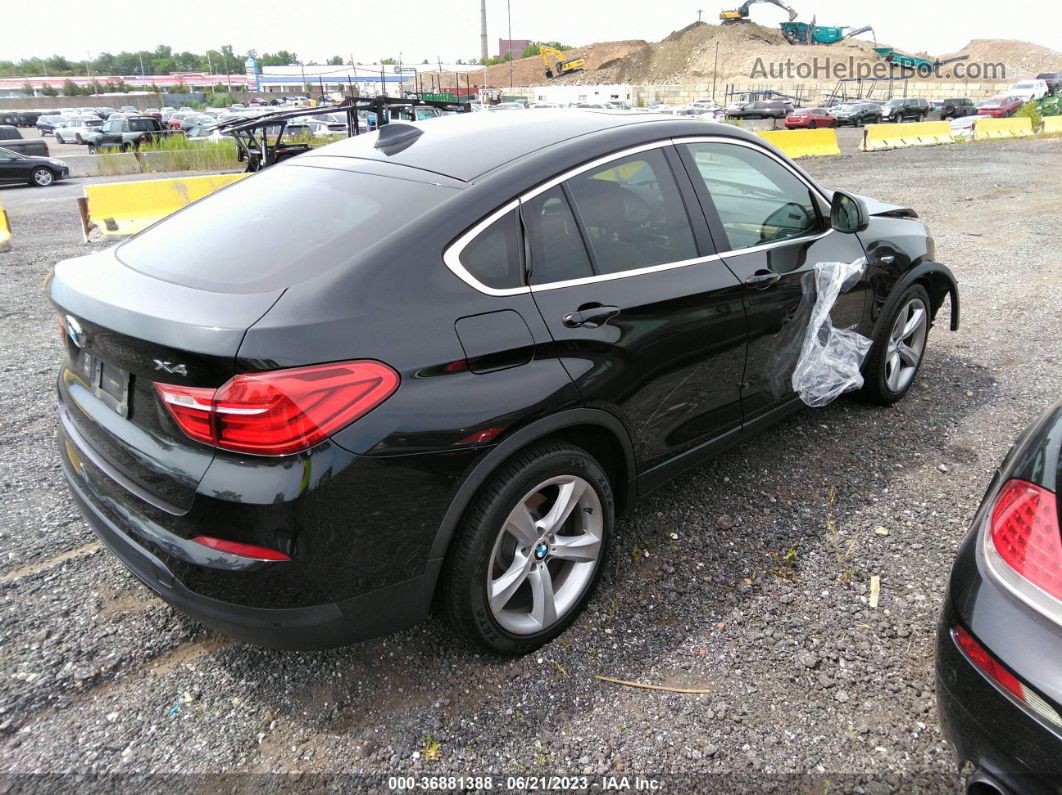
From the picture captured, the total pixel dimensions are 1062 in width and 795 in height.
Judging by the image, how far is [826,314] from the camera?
11.8 ft

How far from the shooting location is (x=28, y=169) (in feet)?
64.4

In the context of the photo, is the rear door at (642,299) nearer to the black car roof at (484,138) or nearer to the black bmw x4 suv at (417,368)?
the black bmw x4 suv at (417,368)

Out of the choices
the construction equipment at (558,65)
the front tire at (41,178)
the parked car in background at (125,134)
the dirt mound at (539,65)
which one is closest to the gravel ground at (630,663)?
the front tire at (41,178)

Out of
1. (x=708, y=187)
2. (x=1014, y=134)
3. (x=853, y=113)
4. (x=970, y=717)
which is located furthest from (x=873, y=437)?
(x=853, y=113)

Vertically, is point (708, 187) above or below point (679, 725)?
above

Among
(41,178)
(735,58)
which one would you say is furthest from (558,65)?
(41,178)

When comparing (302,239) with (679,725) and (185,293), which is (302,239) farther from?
(679,725)

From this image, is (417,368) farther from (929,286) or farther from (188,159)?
(188,159)

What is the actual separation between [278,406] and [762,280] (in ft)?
7.23

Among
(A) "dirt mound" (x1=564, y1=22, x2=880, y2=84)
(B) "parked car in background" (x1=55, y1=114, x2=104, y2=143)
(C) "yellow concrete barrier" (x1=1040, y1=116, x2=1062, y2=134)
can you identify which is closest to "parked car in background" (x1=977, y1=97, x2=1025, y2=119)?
(C) "yellow concrete barrier" (x1=1040, y1=116, x2=1062, y2=134)

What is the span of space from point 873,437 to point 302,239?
333cm

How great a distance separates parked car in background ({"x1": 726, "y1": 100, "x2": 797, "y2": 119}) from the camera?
145ft

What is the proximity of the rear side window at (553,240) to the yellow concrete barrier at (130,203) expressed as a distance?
8.40 m

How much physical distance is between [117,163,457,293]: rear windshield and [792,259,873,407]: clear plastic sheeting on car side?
206 cm
